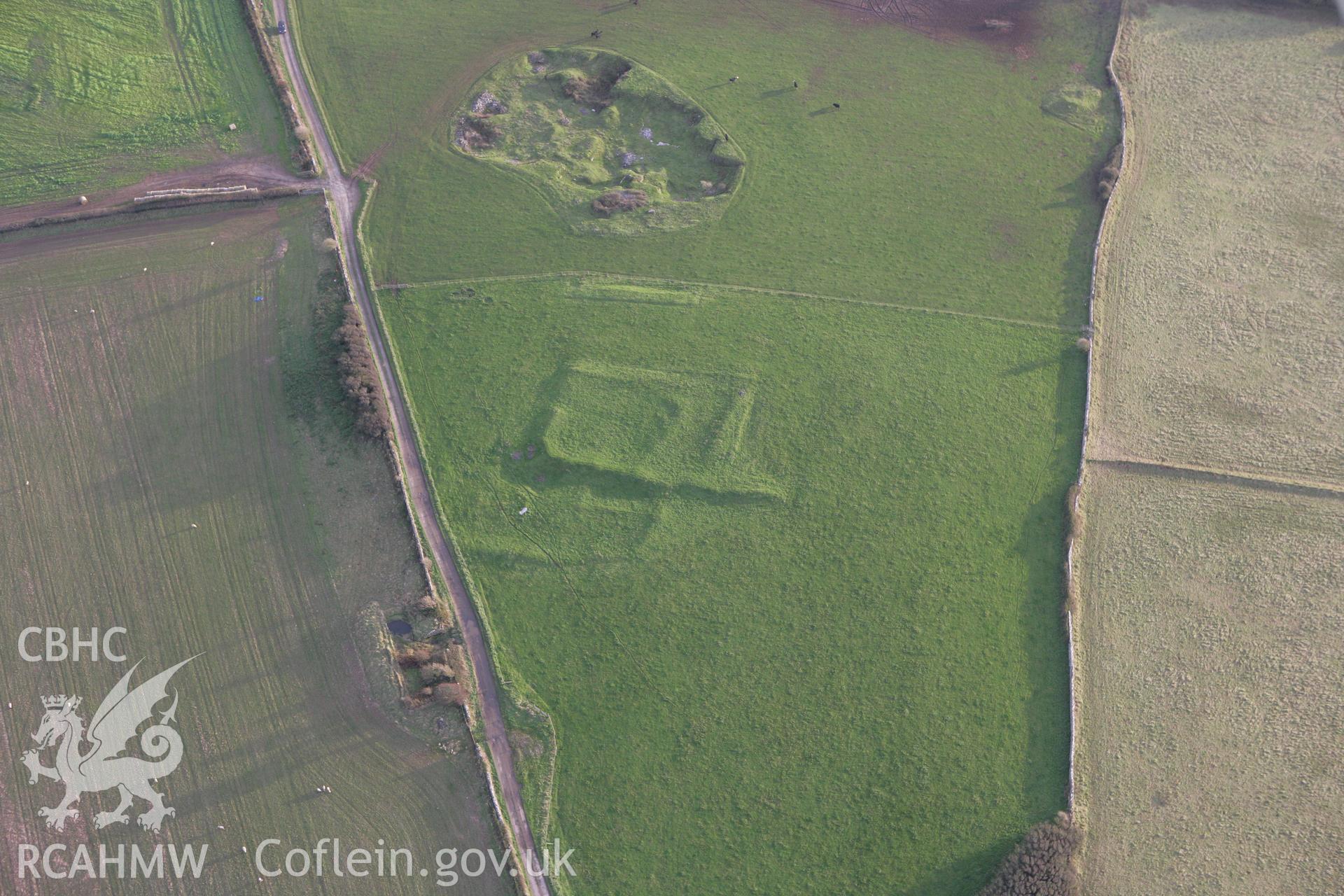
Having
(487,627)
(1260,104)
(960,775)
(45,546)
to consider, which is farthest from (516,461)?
(1260,104)

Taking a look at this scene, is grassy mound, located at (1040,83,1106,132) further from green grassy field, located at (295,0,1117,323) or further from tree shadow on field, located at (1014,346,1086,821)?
tree shadow on field, located at (1014,346,1086,821)

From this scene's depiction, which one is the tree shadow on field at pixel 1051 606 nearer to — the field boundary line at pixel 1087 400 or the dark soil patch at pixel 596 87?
the field boundary line at pixel 1087 400

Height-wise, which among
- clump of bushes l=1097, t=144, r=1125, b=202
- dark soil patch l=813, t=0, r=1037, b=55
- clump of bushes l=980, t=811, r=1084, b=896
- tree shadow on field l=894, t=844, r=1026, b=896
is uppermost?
dark soil patch l=813, t=0, r=1037, b=55

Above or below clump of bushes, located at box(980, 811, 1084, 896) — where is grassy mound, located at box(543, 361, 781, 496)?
above

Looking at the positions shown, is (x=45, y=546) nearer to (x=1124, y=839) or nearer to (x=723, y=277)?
(x=723, y=277)

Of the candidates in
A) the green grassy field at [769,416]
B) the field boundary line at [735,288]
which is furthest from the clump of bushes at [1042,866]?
the field boundary line at [735,288]

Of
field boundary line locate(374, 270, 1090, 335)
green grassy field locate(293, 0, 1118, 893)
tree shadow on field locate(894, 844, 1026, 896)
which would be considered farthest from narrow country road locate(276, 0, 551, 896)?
tree shadow on field locate(894, 844, 1026, 896)
